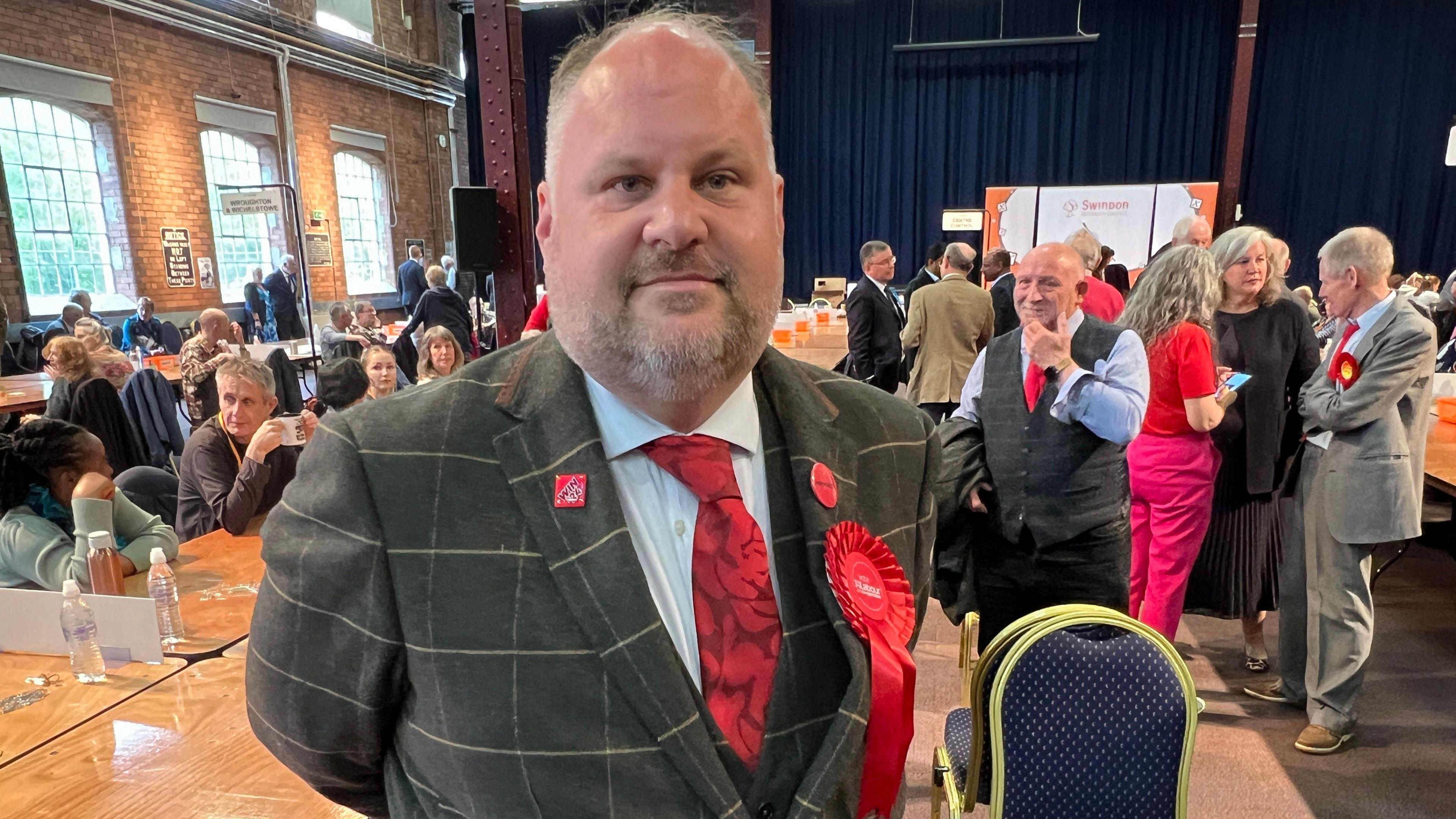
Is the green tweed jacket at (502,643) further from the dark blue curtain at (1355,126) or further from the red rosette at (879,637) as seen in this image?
the dark blue curtain at (1355,126)

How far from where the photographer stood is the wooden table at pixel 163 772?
128 centimetres

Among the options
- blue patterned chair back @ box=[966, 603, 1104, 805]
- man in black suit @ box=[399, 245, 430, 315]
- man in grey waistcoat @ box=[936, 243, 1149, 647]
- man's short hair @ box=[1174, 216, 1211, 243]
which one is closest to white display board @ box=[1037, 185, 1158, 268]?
man's short hair @ box=[1174, 216, 1211, 243]

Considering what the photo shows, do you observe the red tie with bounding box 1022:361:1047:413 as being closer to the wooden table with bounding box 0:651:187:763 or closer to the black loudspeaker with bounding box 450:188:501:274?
the wooden table with bounding box 0:651:187:763

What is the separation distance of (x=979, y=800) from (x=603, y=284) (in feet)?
4.95

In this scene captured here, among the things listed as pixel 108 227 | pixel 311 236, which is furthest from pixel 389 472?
pixel 311 236

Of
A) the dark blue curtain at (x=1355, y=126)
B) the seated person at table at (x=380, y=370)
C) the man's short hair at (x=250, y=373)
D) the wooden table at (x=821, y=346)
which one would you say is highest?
the dark blue curtain at (x=1355, y=126)

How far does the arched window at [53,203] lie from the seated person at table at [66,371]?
5207 millimetres

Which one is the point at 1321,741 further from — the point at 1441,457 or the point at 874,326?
the point at 874,326

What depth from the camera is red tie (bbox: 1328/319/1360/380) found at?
243cm

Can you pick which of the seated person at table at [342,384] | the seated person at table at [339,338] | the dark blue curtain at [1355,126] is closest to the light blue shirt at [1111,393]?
the seated person at table at [342,384]

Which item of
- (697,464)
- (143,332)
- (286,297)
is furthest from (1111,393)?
(286,297)

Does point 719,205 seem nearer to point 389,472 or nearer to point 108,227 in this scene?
point 389,472

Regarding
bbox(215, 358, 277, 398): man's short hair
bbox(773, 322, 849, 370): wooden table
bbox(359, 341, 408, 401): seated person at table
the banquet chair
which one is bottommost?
the banquet chair

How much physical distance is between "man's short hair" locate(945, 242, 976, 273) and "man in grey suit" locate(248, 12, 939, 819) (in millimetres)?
4275
